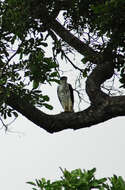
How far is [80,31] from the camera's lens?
9109 mm

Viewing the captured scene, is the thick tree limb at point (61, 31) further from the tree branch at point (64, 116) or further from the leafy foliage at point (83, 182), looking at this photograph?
the leafy foliage at point (83, 182)

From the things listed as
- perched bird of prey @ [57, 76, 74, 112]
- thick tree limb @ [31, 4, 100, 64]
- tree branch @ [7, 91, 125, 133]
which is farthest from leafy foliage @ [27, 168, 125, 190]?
perched bird of prey @ [57, 76, 74, 112]

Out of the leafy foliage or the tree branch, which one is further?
the tree branch

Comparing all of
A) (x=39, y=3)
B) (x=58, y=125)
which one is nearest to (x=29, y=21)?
(x=39, y=3)

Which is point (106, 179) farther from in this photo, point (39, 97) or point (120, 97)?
point (39, 97)

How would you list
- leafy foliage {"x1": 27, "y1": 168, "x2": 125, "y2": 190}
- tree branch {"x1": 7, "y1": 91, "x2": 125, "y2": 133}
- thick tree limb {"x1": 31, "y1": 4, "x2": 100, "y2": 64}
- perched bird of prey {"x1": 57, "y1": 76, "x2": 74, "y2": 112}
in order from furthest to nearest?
perched bird of prey {"x1": 57, "y1": 76, "x2": 74, "y2": 112} → thick tree limb {"x1": 31, "y1": 4, "x2": 100, "y2": 64} → tree branch {"x1": 7, "y1": 91, "x2": 125, "y2": 133} → leafy foliage {"x1": 27, "y1": 168, "x2": 125, "y2": 190}

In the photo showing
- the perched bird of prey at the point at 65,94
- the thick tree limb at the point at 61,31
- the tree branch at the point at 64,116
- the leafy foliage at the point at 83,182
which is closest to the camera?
the leafy foliage at the point at 83,182

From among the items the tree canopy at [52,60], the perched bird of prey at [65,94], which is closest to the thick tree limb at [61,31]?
the tree canopy at [52,60]

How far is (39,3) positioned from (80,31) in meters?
1.65

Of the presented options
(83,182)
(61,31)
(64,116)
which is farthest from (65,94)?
(83,182)

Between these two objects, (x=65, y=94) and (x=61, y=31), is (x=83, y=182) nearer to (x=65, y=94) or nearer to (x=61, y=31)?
(x=61, y=31)

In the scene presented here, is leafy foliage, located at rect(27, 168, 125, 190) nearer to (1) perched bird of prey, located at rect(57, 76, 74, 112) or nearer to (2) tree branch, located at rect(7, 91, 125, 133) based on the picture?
(2) tree branch, located at rect(7, 91, 125, 133)

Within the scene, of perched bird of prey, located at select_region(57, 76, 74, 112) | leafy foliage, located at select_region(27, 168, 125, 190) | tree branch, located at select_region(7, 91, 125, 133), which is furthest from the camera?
perched bird of prey, located at select_region(57, 76, 74, 112)

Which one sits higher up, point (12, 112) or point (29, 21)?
point (29, 21)
